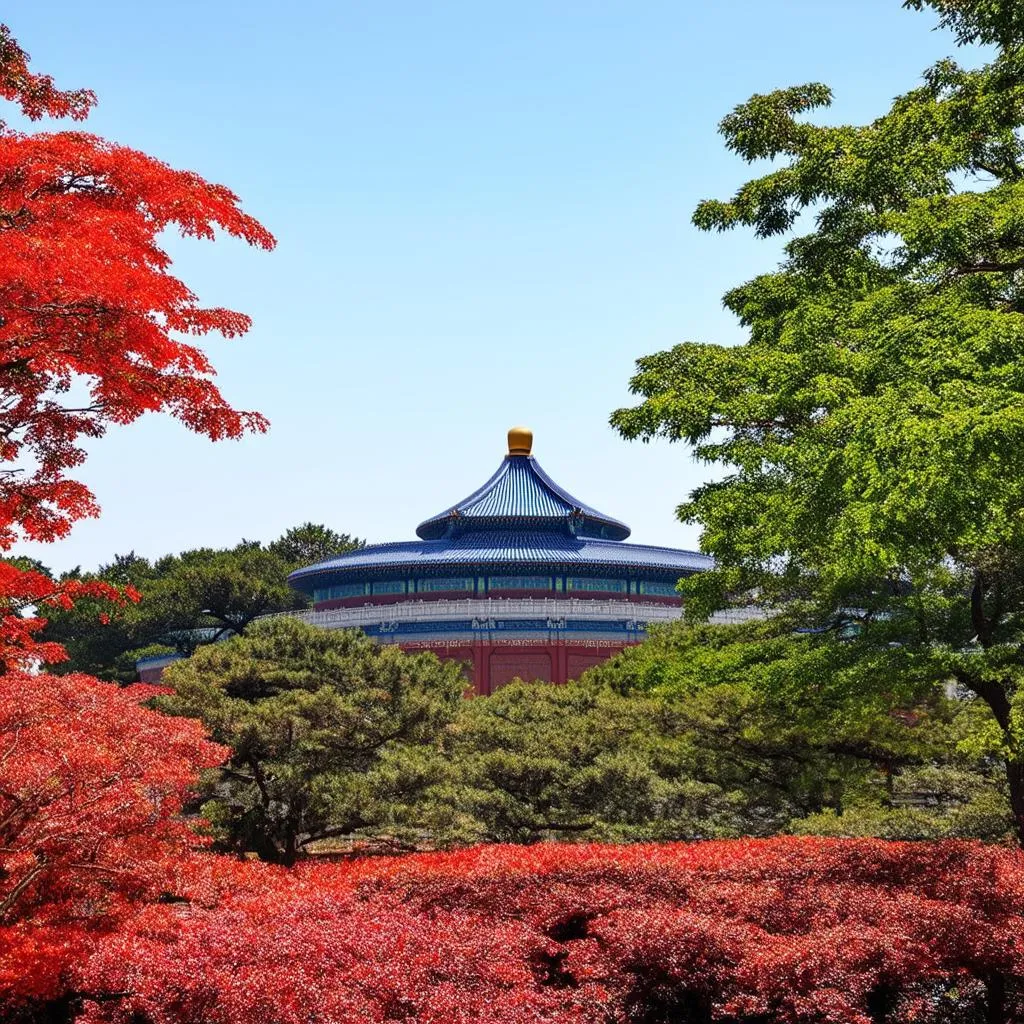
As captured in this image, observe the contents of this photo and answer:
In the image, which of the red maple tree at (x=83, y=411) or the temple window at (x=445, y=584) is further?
the temple window at (x=445, y=584)

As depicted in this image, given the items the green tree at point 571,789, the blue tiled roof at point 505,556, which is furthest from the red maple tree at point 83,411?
the blue tiled roof at point 505,556

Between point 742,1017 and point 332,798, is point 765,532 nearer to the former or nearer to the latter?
point 742,1017

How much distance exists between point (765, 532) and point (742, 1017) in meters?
4.87

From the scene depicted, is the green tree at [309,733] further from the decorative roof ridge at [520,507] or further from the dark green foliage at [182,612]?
the dark green foliage at [182,612]

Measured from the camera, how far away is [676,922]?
28.2ft

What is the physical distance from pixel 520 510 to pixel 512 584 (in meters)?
3.71

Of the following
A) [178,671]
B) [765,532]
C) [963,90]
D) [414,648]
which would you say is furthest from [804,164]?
[414,648]

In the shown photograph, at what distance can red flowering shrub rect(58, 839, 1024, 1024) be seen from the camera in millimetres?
7527

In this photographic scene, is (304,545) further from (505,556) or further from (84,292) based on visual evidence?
(84,292)

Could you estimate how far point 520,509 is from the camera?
45188 millimetres


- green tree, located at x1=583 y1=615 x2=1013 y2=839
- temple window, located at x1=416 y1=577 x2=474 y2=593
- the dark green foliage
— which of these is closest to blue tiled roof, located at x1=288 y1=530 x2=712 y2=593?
temple window, located at x1=416 y1=577 x2=474 y2=593

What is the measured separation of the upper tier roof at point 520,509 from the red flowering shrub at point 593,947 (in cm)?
3418

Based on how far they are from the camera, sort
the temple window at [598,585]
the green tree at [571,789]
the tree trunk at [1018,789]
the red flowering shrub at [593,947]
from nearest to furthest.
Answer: the red flowering shrub at [593,947], the tree trunk at [1018,789], the green tree at [571,789], the temple window at [598,585]

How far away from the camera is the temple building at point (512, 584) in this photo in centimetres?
3884
